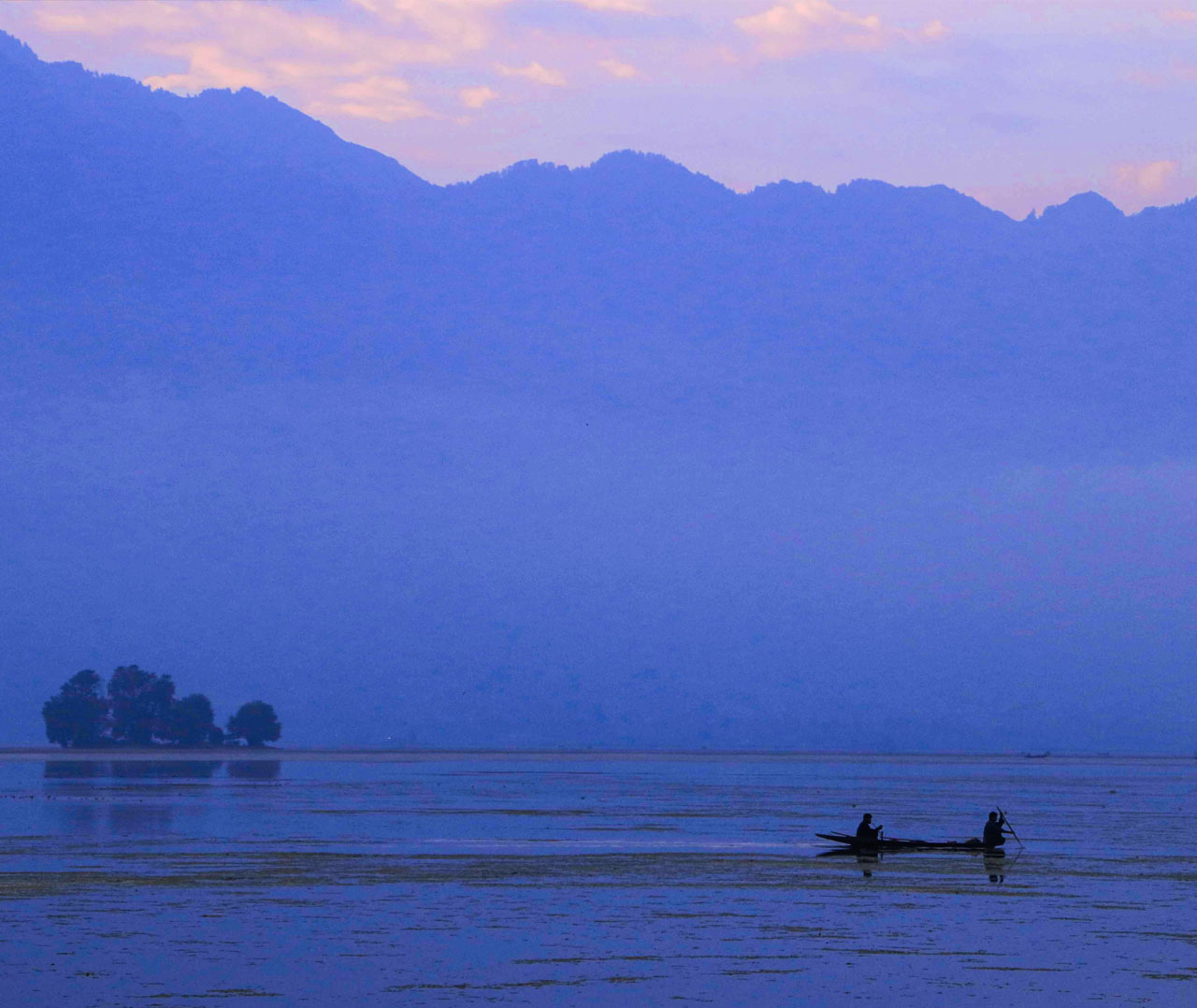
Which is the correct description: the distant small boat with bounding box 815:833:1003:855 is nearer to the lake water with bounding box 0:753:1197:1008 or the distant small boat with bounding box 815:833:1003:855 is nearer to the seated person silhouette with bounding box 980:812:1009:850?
the seated person silhouette with bounding box 980:812:1009:850

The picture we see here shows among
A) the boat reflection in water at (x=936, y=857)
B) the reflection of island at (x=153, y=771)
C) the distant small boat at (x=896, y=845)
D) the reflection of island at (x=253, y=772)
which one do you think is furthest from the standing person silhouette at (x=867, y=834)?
the reflection of island at (x=253, y=772)

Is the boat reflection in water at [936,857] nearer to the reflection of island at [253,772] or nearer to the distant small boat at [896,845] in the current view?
the distant small boat at [896,845]

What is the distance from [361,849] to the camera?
49688 mm

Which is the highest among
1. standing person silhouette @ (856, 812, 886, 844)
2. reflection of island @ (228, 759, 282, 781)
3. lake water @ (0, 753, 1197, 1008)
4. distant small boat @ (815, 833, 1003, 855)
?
standing person silhouette @ (856, 812, 886, 844)

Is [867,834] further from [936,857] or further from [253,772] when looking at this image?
[253,772]

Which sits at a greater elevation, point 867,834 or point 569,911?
Answer: point 867,834

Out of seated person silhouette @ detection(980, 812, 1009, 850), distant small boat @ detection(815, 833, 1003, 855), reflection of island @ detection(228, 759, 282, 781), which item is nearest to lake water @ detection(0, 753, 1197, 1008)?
distant small boat @ detection(815, 833, 1003, 855)

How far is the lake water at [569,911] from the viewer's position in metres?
26.9

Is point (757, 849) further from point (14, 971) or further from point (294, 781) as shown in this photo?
point (294, 781)

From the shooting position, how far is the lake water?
26.9 m

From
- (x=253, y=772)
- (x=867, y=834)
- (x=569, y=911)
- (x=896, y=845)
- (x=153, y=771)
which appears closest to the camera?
(x=569, y=911)

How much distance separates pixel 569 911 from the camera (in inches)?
1407

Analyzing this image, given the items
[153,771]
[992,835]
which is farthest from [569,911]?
[153,771]

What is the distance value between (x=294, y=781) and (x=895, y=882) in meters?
72.6
